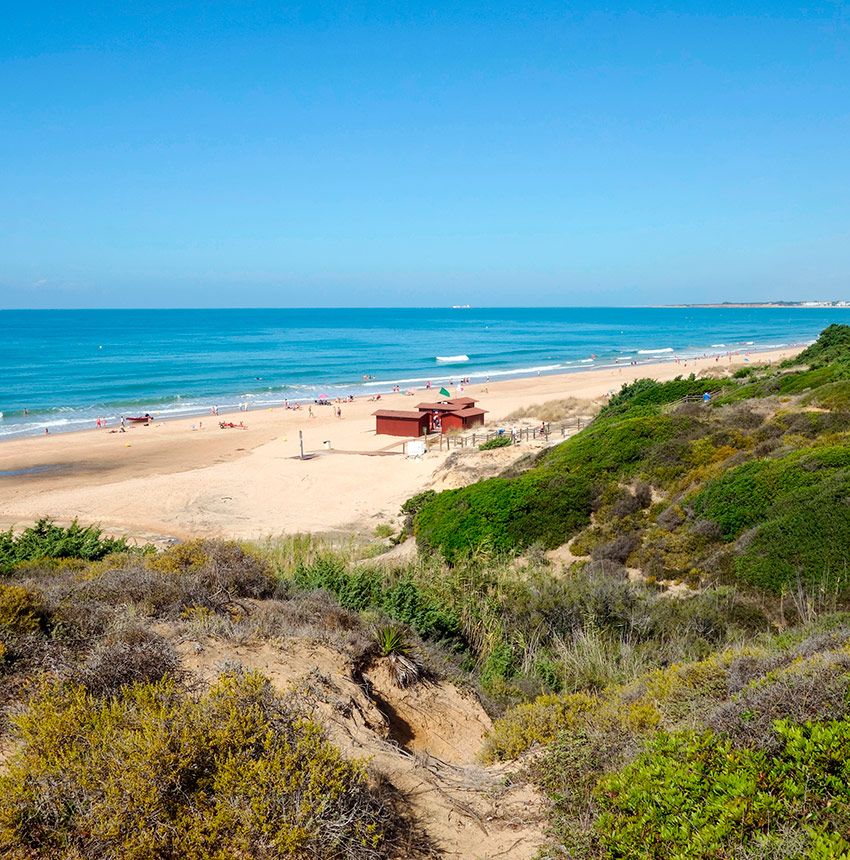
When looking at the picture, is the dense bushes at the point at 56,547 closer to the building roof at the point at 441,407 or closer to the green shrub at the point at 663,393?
the green shrub at the point at 663,393

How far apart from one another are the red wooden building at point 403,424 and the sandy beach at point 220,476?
57 cm

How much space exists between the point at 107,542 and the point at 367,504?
12709mm

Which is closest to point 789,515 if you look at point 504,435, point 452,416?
point 504,435

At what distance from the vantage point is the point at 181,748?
12.6 ft

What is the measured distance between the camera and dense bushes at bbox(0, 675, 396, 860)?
3525mm

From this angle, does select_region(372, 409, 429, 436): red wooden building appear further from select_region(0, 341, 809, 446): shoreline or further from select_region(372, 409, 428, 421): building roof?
select_region(0, 341, 809, 446): shoreline

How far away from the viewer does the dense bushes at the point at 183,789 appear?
11.6 ft

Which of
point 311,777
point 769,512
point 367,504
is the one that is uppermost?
point 311,777

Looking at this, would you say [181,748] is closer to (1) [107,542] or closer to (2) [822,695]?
(2) [822,695]

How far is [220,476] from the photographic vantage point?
1142 inches

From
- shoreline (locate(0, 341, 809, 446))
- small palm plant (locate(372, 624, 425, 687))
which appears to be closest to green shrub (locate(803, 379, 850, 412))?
small palm plant (locate(372, 624, 425, 687))

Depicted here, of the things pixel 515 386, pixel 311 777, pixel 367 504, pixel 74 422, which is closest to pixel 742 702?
pixel 311 777

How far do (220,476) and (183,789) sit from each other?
26244 mm

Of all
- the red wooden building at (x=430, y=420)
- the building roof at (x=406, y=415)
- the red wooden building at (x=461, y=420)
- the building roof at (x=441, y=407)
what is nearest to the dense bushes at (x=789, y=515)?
the red wooden building at (x=461, y=420)
